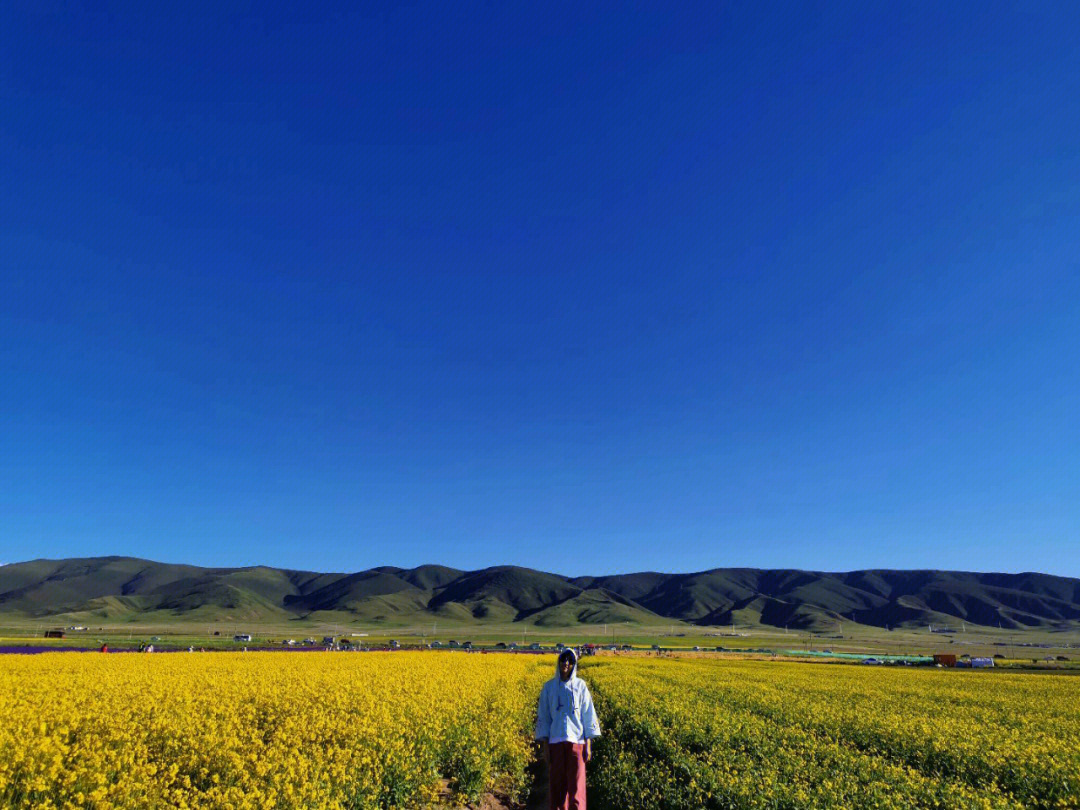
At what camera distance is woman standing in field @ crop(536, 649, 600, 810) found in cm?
1016

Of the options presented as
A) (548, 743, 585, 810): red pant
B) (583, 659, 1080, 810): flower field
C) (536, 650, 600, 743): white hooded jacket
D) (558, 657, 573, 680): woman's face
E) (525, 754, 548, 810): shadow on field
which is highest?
(558, 657, 573, 680): woman's face

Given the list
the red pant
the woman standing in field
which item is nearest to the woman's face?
the woman standing in field

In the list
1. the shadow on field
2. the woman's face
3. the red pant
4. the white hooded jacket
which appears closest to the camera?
the red pant

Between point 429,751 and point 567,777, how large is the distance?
3.83 meters

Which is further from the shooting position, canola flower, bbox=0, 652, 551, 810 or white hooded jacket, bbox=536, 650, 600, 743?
white hooded jacket, bbox=536, 650, 600, 743

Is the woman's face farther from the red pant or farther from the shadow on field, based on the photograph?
the shadow on field

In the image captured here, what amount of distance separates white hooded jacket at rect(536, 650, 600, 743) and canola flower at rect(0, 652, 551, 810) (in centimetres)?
284

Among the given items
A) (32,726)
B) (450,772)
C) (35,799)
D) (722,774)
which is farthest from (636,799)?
(32,726)

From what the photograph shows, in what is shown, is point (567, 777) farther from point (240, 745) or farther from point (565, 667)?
point (240, 745)

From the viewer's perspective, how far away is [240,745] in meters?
10.8

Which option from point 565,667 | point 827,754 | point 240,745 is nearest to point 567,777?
point 565,667

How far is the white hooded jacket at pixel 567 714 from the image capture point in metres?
10.3

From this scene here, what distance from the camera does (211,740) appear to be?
10.7m

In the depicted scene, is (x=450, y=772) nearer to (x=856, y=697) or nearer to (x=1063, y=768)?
(x=1063, y=768)
